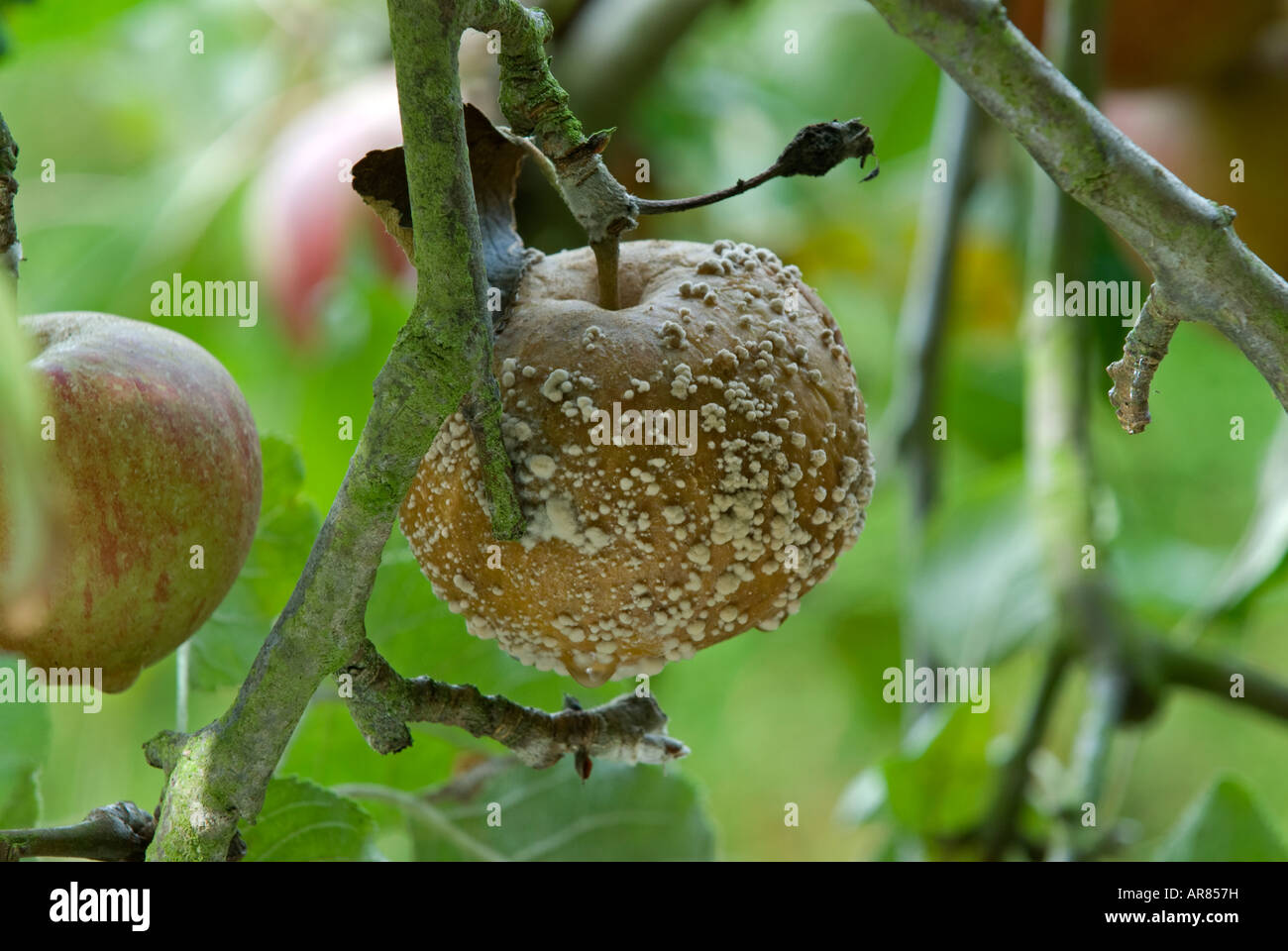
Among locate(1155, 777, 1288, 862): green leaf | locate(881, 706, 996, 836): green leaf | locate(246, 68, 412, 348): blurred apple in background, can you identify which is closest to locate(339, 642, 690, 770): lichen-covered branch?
locate(1155, 777, 1288, 862): green leaf

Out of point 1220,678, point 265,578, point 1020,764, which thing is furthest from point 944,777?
point 265,578

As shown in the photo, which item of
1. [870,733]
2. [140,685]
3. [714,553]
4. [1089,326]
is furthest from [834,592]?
[714,553]

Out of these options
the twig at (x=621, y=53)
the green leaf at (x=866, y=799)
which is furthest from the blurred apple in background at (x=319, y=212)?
the green leaf at (x=866, y=799)

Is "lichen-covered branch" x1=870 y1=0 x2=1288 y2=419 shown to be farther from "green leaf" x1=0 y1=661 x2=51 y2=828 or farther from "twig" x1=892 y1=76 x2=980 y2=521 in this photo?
"twig" x1=892 y1=76 x2=980 y2=521

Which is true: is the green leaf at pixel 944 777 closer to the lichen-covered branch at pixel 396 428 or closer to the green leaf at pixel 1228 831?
the green leaf at pixel 1228 831

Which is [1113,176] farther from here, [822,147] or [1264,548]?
[1264,548]
